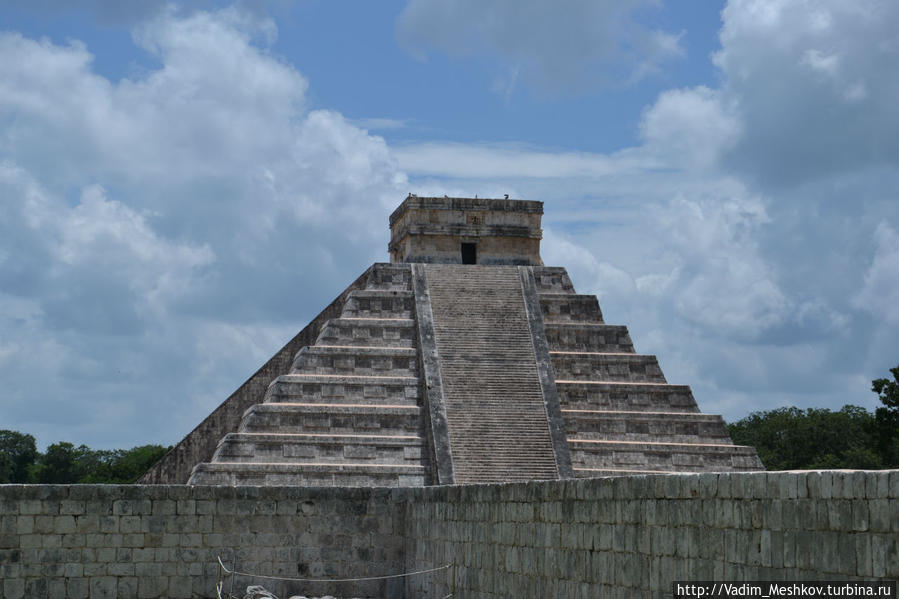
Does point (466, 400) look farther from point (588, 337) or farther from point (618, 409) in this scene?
point (588, 337)

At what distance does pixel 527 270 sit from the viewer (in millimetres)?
32312

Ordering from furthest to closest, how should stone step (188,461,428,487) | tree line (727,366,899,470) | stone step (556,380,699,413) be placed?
1. tree line (727,366,899,470)
2. stone step (556,380,699,413)
3. stone step (188,461,428,487)

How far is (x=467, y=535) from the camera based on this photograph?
14.4 metres

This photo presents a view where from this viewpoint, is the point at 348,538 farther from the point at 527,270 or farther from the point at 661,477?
the point at 527,270

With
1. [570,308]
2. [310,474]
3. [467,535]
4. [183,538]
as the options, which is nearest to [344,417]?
[310,474]

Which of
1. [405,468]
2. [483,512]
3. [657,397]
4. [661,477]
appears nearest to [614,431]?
[657,397]

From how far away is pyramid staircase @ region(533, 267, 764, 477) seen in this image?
27219 mm

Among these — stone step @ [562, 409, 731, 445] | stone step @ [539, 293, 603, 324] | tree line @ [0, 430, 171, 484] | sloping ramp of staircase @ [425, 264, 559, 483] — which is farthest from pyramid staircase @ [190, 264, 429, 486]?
tree line @ [0, 430, 171, 484]

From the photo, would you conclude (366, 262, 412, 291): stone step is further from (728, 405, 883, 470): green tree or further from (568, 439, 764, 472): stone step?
(728, 405, 883, 470): green tree

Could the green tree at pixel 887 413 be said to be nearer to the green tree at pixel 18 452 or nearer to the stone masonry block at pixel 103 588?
the stone masonry block at pixel 103 588

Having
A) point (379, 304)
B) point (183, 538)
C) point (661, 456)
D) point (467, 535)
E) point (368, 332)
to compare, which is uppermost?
point (379, 304)

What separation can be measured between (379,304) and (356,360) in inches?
91.6

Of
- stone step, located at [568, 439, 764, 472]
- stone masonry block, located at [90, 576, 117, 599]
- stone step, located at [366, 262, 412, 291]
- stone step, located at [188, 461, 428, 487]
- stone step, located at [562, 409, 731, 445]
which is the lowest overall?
stone masonry block, located at [90, 576, 117, 599]

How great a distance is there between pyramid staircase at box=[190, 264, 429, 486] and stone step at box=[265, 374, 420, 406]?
0.02 meters
